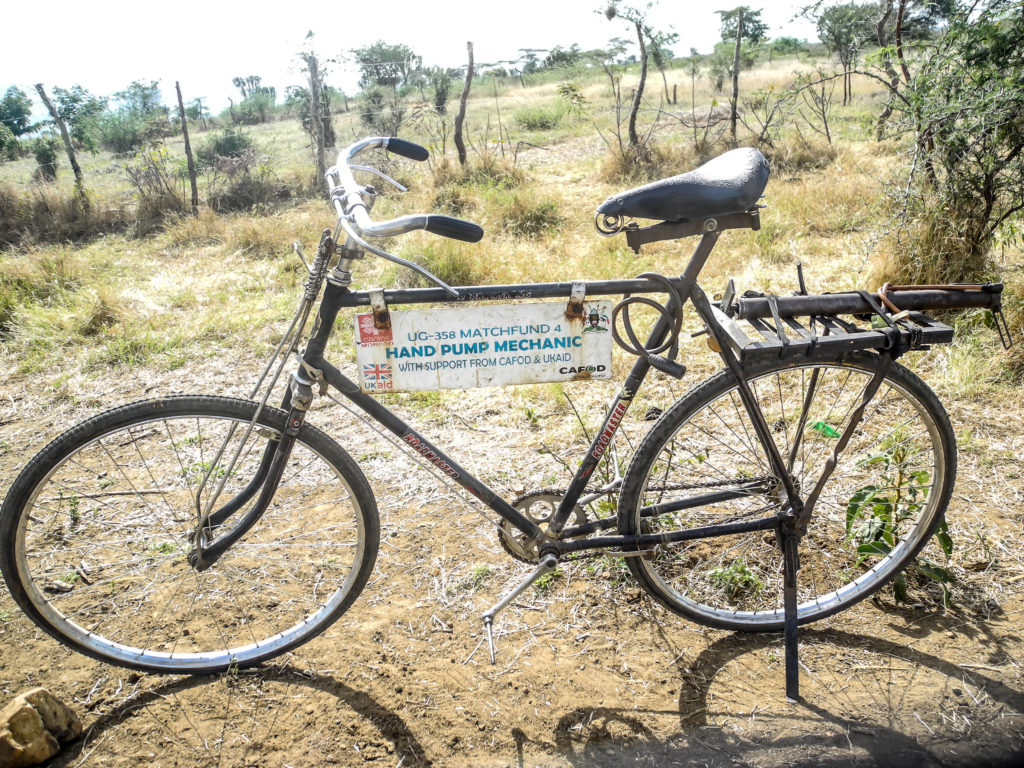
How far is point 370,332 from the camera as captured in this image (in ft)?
6.73

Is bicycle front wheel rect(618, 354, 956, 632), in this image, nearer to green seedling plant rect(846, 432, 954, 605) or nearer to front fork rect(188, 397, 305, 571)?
green seedling plant rect(846, 432, 954, 605)

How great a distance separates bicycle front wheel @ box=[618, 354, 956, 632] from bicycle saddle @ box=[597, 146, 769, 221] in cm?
49

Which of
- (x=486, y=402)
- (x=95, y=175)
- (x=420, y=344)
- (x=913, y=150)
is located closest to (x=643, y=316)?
(x=486, y=402)

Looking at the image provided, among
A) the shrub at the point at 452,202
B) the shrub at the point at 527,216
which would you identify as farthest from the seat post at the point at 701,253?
the shrub at the point at 452,202

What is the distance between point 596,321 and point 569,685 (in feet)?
3.93

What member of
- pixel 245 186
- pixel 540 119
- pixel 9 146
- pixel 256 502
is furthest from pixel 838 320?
Answer: pixel 9 146

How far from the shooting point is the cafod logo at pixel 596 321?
2.10 metres

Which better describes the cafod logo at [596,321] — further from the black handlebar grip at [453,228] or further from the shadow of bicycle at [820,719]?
the shadow of bicycle at [820,719]

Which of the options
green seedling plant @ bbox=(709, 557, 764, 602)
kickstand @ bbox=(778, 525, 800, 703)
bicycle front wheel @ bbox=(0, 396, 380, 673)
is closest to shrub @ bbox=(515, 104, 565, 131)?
bicycle front wheel @ bbox=(0, 396, 380, 673)

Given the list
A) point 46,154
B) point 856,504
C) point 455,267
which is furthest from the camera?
point 46,154

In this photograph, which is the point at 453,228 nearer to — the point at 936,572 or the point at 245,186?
the point at 936,572

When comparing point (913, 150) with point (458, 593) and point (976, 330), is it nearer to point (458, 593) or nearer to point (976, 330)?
point (976, 330)

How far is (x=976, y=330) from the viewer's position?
13.9ft

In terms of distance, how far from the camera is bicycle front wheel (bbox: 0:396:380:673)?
2078 mm
